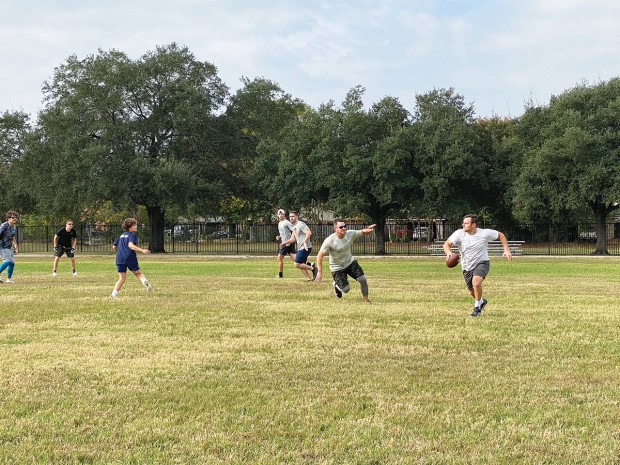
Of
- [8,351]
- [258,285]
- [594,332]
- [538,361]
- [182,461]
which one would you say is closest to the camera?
[182,461]

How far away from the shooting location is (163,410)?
4676 mm

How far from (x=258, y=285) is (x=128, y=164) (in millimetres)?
23800

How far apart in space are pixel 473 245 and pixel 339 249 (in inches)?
97.9

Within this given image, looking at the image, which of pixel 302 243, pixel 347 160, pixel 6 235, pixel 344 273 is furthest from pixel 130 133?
pixel 344 273

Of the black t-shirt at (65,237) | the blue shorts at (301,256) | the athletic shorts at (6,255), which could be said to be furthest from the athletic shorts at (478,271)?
A: the black t-shirt at (65,237)

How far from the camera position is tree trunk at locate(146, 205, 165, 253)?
1544 inches

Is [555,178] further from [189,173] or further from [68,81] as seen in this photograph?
[68,81]

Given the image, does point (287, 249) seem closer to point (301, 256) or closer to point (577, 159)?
point (301, 256)

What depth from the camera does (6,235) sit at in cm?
1630

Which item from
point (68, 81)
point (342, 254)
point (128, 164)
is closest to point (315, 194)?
point (128, 164)

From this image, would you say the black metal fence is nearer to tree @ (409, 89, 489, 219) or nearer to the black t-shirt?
tree @ (409, 89, 489, 219)

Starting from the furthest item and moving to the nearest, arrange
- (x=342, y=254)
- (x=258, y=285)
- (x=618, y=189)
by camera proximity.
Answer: (x=618, y=189) < (x=258, y=285) < (x=342, y=254)

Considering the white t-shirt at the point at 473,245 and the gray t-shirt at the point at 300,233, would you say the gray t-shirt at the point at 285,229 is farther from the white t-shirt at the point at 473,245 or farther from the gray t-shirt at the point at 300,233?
the white t-shirt at the point at 473,245

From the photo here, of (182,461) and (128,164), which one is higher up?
(128,164)
